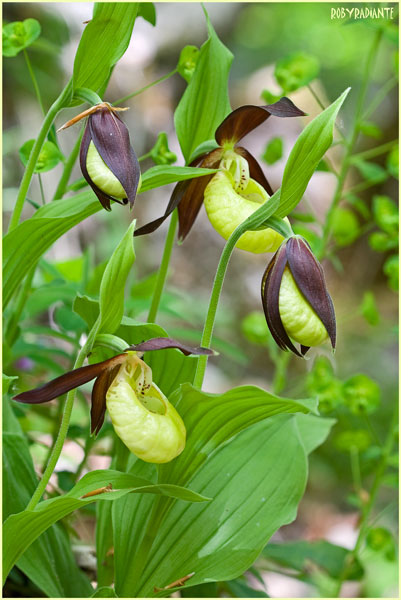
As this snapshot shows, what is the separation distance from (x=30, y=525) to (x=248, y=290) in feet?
8.37

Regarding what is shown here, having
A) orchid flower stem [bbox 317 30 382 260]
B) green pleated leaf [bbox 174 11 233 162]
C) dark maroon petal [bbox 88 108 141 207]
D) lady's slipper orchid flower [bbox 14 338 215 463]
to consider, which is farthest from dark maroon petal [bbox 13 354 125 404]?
orchid flower stem [bbox 317 30 382 260]

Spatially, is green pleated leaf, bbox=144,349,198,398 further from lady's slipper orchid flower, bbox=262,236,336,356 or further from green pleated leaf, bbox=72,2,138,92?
green pleated leaf, bbox=72,2,138,92

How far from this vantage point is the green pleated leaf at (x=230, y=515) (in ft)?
2.99

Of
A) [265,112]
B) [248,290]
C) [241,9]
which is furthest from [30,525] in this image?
[241,9]

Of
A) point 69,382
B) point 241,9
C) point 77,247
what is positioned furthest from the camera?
point 241,9

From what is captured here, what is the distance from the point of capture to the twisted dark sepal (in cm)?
81

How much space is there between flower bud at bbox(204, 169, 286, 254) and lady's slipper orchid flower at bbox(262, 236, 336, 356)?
111 millimetres

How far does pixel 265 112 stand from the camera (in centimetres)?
95

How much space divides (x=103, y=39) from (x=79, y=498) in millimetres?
629

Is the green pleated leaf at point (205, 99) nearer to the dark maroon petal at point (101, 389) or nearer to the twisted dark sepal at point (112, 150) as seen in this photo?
the twisted dark sepal at point (112, 150)

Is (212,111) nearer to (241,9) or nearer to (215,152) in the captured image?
(215,152)

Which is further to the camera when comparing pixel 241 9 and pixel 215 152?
pixel 241 9

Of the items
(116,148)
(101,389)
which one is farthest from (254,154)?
(101,389)

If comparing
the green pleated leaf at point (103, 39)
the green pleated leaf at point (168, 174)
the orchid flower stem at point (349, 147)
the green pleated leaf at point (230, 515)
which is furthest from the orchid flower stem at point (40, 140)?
the orchid flower stem at point (349, 147)
